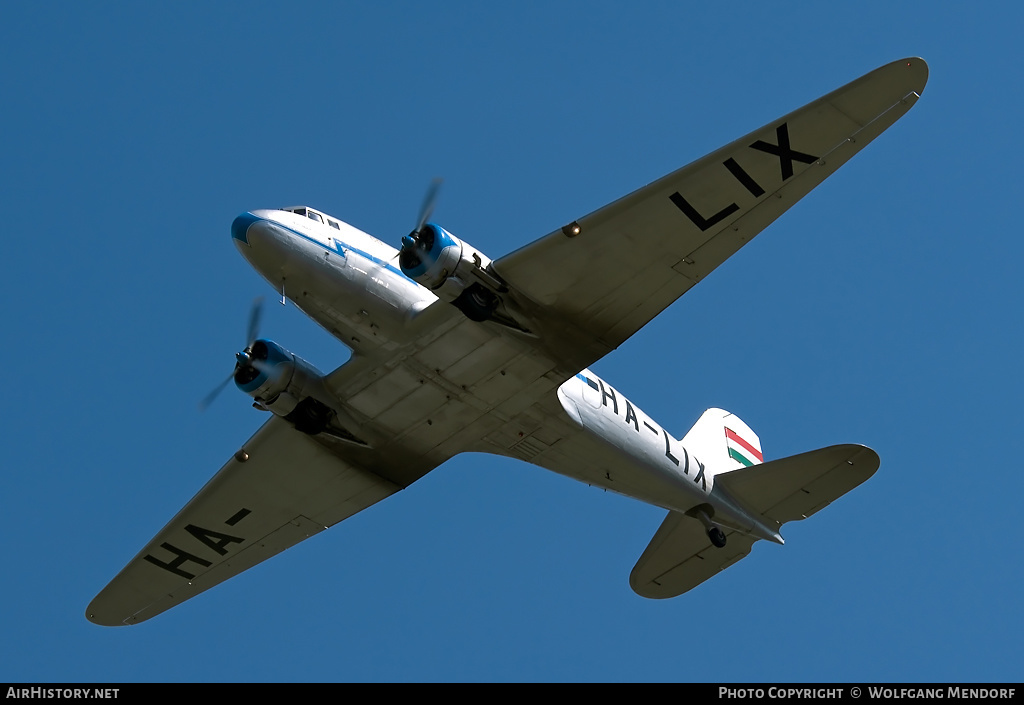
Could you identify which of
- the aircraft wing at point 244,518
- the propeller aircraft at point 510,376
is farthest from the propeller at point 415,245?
the aircraft wing at point 244,518

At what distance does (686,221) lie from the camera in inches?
941

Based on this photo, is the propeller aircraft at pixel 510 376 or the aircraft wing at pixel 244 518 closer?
the propeller aircraft at pixel 510 376

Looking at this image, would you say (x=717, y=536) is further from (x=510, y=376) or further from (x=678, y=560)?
(x=510, y=376)

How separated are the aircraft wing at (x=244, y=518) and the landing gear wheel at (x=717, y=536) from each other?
709cm

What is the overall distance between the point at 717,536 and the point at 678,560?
1.83m

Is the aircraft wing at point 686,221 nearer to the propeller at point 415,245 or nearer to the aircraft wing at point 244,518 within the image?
the propeller at point 415,245

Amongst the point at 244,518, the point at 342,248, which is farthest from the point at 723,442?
the point at 342,248

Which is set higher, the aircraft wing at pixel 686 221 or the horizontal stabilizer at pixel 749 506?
the aircraft wing at pixel 686 221

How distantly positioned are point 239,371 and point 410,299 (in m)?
3.82

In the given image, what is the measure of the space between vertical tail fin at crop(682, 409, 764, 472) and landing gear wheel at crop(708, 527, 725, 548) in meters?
1.79

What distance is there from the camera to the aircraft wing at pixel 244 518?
2919 cm

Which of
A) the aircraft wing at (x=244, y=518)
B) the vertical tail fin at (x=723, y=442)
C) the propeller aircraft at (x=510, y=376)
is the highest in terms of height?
the vertical tail fin at (x=723, y=442)

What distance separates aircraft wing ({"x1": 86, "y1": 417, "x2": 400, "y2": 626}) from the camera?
95.8 ft
